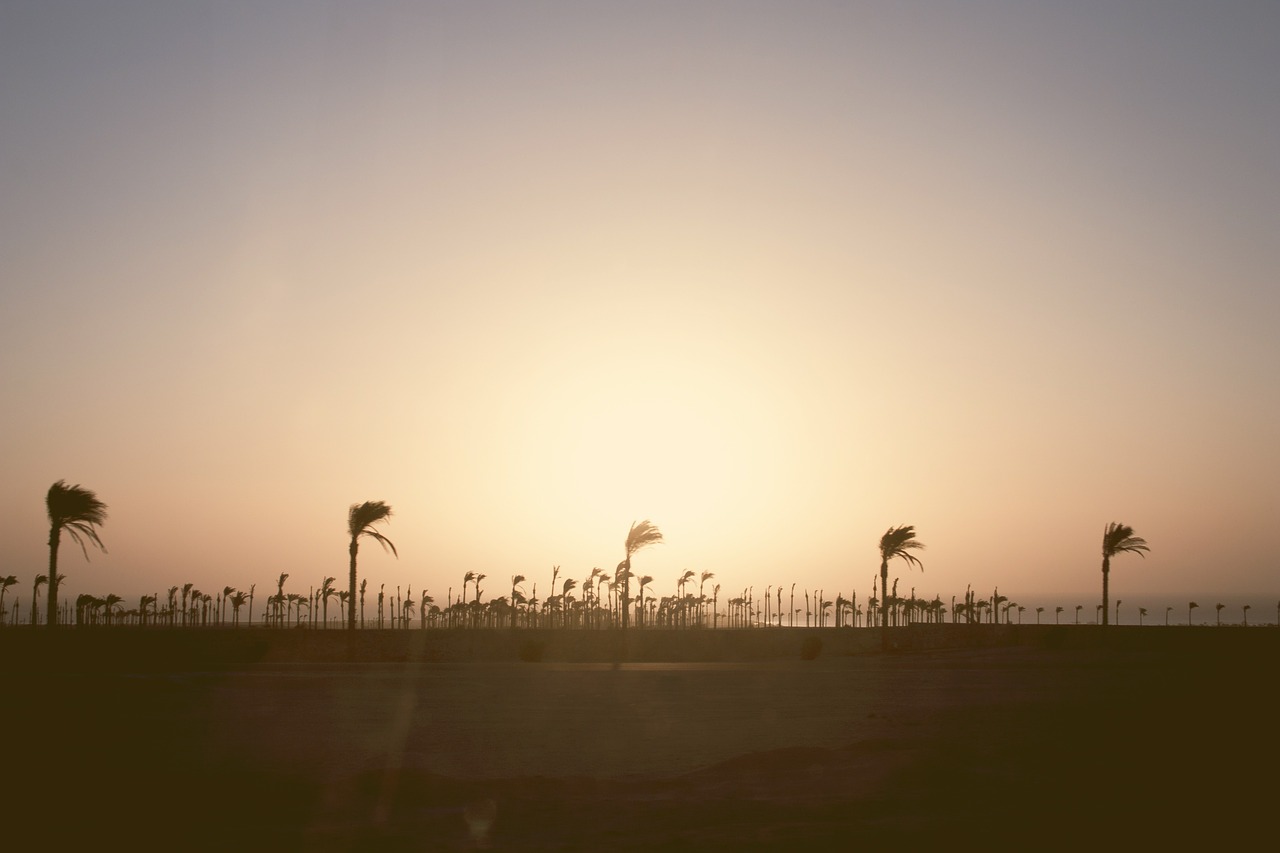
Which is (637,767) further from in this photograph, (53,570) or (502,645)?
(502,645)

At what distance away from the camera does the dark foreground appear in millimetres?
9438

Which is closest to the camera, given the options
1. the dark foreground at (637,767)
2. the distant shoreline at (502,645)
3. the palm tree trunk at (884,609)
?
the dark foreground at (637,767)

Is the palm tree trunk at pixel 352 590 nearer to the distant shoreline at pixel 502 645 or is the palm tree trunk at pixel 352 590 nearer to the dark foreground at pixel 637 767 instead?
the distant shoreline at pixel 502 645

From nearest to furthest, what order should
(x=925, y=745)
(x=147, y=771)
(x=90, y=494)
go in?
(x=147, y=771) → (x=925, y=745) → (x=90, y=494)

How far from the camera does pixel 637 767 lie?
1271 cm

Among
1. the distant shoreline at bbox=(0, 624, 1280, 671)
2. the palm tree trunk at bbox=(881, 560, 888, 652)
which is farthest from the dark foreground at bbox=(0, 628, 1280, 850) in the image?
the palm tree trunk at bbox=(881, 560, 888, 652)

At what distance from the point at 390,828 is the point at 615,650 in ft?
135

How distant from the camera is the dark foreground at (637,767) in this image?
31.0 ft

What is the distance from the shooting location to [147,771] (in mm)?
11984

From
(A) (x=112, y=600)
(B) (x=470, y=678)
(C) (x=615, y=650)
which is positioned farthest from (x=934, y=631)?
(A) (x=112, y=600)

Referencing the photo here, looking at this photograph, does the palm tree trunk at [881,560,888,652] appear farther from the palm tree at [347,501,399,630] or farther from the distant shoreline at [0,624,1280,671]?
the palm tree at [347,501,399,630]

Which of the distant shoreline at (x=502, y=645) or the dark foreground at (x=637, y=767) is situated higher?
the dark foreground at (x=637, y=767)

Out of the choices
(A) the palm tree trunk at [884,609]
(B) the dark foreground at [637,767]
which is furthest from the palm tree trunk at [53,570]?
(A) the palm tree trunk at [884,609]

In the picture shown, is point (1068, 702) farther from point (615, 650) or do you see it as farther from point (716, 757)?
point (615, 650)
